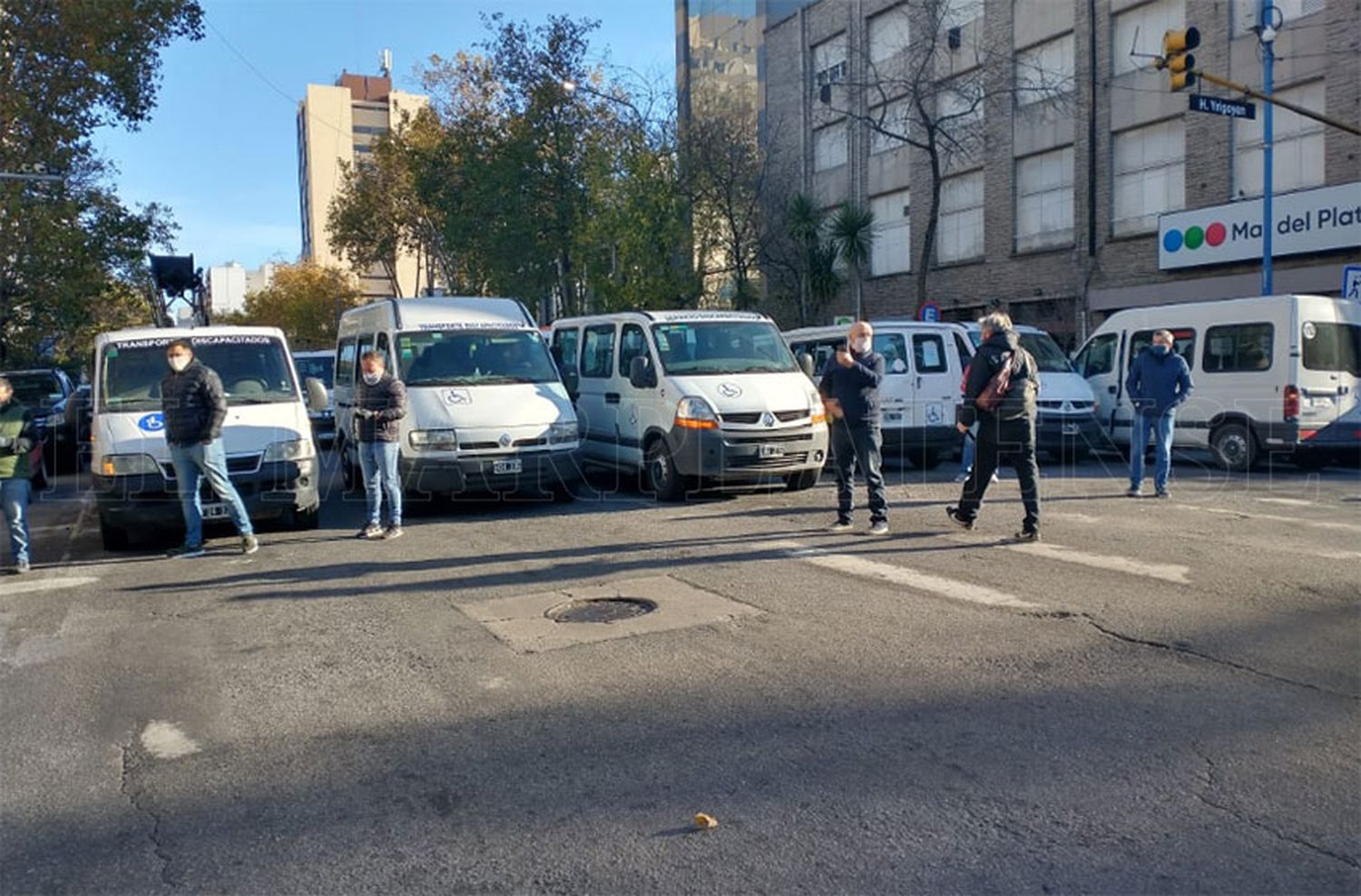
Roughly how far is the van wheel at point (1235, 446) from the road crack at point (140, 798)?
13.9 m

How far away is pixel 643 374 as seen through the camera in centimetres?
1257

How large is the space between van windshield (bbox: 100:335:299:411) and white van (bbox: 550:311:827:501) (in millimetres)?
3858

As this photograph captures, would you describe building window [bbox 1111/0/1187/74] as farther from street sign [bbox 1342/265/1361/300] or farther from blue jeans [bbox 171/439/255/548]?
blue jeans [bbox 171/439/255/548]

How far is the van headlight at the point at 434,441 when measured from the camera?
1137cm

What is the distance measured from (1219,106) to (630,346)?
10561mm

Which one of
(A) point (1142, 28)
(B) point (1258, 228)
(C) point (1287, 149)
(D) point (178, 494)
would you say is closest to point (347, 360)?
(D) point (178, 494)

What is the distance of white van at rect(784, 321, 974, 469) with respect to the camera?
1559cm

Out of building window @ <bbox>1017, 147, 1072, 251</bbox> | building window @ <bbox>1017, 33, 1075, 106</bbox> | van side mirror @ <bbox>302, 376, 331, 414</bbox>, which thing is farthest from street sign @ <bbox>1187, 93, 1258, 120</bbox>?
van side mirror @ <bbox>302, 376, 331, 414</bbox>

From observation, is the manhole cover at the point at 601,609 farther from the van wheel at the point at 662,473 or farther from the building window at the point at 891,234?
the building window at the point at 891,234

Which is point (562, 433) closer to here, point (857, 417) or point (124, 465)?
point (857, 417)

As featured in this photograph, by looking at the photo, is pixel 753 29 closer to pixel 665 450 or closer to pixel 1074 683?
pixel 665 450

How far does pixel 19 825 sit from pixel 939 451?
13.5 m

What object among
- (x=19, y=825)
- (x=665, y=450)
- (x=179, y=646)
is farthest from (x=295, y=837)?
(x=665, y=450)

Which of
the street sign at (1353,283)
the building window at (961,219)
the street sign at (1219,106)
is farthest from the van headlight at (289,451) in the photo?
the building window at (961,219)
